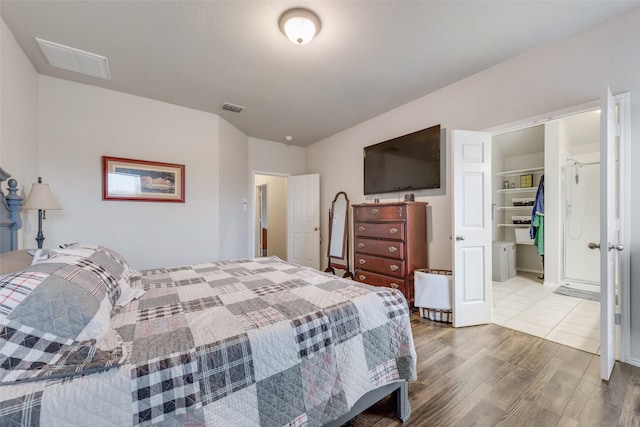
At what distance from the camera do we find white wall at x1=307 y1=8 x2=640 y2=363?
1.83m

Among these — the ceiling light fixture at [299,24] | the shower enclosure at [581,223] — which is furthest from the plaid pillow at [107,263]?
the shower enclosure at [581,223]

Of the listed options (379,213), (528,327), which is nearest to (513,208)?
(528,327)

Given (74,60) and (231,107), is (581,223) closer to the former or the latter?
(231,107)

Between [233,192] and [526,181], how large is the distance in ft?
17.3

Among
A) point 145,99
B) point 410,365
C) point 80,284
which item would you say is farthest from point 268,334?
point 145,99

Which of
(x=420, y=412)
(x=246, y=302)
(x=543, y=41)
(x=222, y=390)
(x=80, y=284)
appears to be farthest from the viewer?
(x=543, y=41)

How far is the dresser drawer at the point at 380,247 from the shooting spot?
2.89 metres

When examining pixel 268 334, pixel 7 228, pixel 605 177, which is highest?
pixel 605 177

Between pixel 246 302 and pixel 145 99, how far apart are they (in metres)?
3.10

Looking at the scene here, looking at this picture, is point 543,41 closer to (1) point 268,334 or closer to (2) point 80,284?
(1) point 268,334

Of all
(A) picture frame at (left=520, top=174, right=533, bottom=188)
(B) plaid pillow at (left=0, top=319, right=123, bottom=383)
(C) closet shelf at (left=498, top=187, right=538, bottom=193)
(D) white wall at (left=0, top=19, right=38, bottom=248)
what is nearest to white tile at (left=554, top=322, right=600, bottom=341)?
(C) closet shelf at (left=498, top=187, right=538, bottom=193)

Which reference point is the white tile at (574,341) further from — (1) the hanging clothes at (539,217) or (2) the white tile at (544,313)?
(1) the hanging clothes at (539,217)

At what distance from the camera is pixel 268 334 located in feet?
3.25

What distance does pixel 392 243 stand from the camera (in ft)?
9.67
